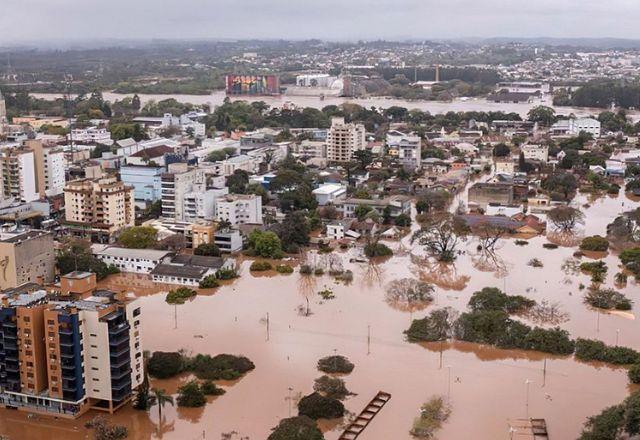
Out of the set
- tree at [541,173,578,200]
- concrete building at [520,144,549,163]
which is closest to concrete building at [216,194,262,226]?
tree at [541,173,578,200]

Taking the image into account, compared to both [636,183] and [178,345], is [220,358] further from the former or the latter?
[636,183]

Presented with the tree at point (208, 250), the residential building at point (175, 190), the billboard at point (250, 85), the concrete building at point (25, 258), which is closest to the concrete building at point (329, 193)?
the residential building at point (175, 190)

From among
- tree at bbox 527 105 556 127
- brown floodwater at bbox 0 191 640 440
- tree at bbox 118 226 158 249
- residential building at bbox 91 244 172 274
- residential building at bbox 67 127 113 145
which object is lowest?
brown floodwater at bbox 0 191 640 440

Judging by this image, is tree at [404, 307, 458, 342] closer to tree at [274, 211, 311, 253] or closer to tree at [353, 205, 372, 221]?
tree at [274, 211, 311, 253]

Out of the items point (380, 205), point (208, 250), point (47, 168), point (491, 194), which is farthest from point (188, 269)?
point (491, 194)

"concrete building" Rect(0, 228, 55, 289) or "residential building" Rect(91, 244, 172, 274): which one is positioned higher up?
"concrete building" Rect(0, 228, 55, 289)

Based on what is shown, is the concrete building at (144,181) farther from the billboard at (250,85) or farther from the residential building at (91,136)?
the billboard at (250,85)
